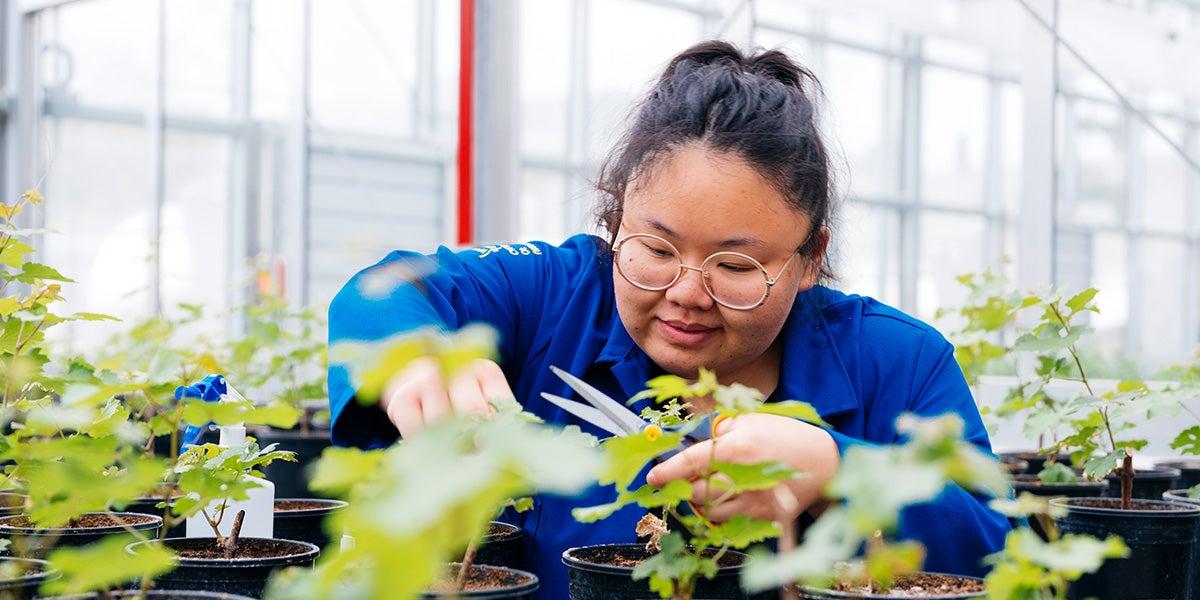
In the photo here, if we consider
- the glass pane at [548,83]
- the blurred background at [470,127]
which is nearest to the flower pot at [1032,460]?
the blurred background at [470,127]

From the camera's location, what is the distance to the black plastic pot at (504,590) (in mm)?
782

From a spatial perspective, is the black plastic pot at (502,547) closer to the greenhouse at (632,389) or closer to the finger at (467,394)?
the greenhouse at (632,389)

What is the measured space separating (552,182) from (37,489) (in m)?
6.57

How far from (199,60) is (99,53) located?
59 cm

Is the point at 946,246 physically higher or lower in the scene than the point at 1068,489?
higher

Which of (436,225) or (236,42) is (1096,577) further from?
(236,42)

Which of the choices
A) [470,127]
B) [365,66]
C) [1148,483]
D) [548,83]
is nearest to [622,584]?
[1148,483]

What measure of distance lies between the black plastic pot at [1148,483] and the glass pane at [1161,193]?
2776 millimetres

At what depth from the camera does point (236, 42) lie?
534 cm

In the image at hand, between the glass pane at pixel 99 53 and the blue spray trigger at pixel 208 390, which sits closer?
the blue spray trigger at pixel 208 390

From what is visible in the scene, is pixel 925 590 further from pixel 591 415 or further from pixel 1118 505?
pixel 1118 505

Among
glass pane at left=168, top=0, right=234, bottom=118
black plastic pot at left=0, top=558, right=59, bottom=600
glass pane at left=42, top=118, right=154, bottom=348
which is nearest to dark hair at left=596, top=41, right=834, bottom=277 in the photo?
black plastic pot at left=0, top=558, right=59, bottom=600

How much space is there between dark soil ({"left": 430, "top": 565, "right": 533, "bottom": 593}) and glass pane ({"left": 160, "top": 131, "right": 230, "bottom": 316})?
4.91m

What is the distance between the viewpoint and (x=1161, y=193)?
5.32 metres
